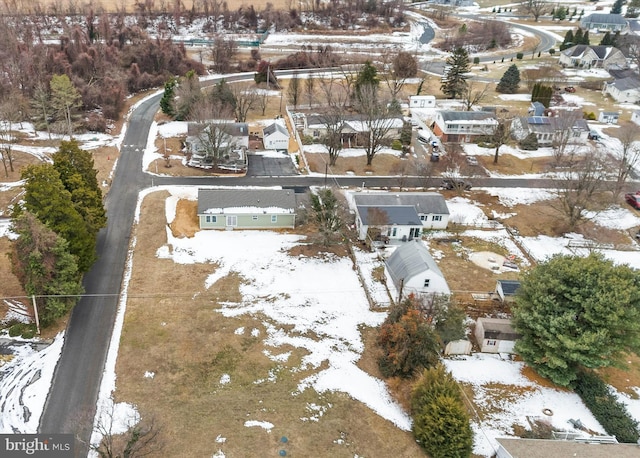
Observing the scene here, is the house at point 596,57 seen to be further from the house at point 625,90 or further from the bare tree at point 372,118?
the bare tree at point 372,118

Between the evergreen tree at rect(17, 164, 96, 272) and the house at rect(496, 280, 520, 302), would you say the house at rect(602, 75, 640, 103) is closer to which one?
the house at rect(496, 280, 520, 302)

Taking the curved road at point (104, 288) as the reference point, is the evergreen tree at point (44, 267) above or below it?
above

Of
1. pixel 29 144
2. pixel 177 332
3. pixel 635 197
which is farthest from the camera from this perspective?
pixel 29 144

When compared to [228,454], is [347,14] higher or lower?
higher

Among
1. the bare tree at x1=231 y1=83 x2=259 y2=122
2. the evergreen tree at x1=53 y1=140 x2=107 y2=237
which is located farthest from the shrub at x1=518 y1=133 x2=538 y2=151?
the evergreen tree at x1=53 y1=140 x2=107 y2=237

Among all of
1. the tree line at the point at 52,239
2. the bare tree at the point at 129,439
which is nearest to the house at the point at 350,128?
the tree line at the point at 52,239

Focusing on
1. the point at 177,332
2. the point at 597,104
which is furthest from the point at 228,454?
the point at 597,104

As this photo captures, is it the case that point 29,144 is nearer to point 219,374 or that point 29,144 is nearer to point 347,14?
point 219,374
